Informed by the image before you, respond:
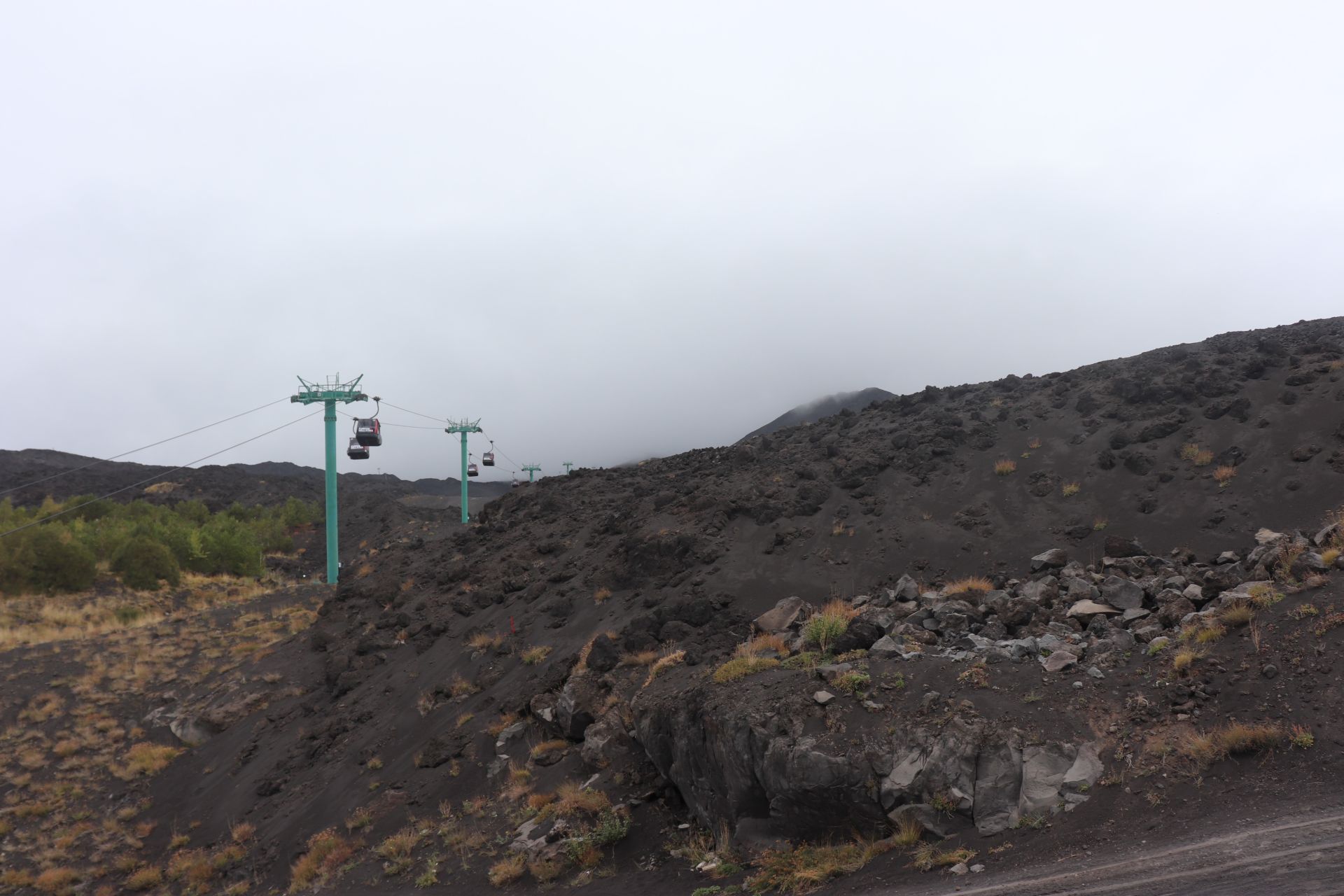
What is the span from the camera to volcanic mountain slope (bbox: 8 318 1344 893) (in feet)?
32.2

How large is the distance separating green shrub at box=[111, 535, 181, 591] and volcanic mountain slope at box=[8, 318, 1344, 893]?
61.8 feet

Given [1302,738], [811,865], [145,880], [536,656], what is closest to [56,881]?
[145,880]

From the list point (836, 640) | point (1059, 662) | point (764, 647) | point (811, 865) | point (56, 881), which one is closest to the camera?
point (811, 865)

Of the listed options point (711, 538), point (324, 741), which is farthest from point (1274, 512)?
point (324, 741)

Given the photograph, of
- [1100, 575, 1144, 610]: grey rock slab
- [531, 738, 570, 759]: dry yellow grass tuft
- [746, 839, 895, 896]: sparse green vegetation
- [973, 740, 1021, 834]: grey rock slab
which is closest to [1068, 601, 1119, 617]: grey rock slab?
[1100, 575, 1144, 610]: grey rock slab

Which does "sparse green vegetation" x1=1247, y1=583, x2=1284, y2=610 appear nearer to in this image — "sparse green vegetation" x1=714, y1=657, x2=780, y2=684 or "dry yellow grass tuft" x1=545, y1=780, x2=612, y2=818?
"sparse green vegetation" x1=714, y1=657, x2=780, y2=684

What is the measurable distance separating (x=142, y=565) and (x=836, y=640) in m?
42.2

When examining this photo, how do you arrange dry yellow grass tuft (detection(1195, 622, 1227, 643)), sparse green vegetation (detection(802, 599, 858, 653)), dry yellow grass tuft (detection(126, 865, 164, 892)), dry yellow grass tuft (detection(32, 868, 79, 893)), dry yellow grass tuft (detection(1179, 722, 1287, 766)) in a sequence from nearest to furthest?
dry yellow grass tuft (detection(1179, 722, 1287, 766))
dry yellow grass tuft (detection(1195, 622, 1227, 643))
sparse green vegetation (detection(802, 599, 858, 653))
dry yellow grass tuft (detection(126, 865, 164, 892))
dry yellow grass tuft (detection(32, 868, 79, 893))

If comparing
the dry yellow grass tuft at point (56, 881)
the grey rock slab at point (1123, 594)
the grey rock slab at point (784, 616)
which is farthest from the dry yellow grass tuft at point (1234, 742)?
the dry yellow grass tuft at point (56, 881)

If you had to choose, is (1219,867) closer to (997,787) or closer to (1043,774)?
(1043,774)

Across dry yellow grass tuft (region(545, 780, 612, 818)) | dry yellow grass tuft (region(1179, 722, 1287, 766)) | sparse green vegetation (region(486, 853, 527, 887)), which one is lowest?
sparse green vegetation (region(486, 853, 527, 887))

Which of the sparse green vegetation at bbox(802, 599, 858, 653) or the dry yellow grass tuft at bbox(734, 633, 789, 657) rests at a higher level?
the sparse green vegetation at bbox(802, 599, 858, 653)

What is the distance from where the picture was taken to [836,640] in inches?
508

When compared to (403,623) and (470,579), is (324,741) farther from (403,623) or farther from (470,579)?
(470,579)
